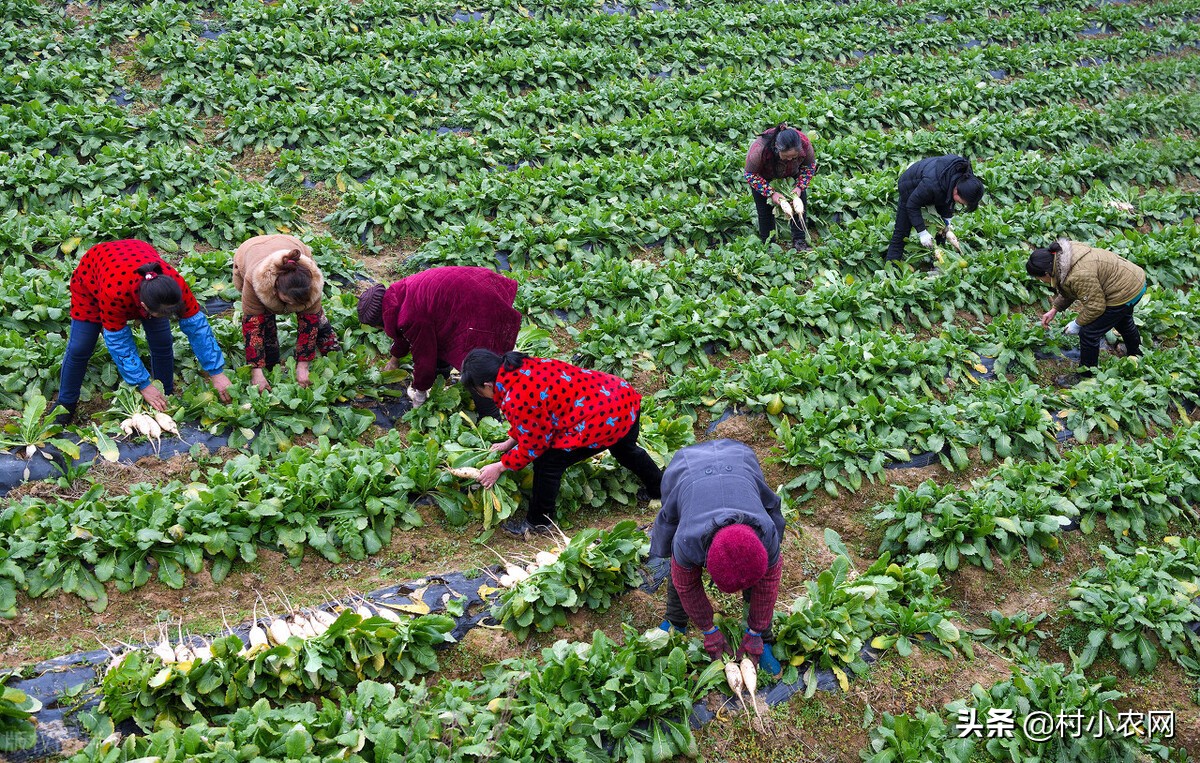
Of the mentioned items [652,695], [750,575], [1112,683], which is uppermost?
[750,575]

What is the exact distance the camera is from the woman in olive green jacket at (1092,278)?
25.0ft

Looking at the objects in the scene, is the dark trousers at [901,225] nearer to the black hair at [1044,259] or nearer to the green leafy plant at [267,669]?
the black hair at [1044,259]

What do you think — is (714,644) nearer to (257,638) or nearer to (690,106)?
(257,638)

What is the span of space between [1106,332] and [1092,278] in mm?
915

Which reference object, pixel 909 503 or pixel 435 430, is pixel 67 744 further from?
pixel 909 503

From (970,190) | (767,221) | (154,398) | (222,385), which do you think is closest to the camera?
(154,398)

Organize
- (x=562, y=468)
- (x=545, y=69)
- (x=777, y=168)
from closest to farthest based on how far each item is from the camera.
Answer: (x=562, y=468)
(x=777, y=168)
(x=545, y=69)

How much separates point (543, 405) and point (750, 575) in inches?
67.4

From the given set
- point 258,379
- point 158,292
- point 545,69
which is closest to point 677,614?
point 258,379

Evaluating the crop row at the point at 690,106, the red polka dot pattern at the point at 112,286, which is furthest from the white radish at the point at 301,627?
the crop row at the point at 690,106

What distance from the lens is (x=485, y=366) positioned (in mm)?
5121

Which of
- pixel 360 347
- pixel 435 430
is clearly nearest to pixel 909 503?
pixel 435 430

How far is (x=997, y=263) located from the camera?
9.64 meters

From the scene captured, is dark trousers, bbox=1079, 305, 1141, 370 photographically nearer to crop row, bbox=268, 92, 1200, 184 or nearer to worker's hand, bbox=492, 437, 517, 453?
crop row, bbox=268, 92, 1200, 184
